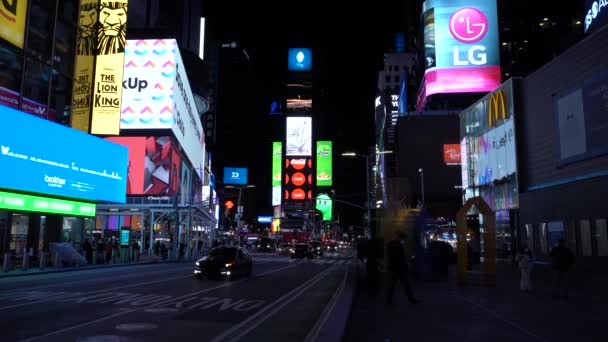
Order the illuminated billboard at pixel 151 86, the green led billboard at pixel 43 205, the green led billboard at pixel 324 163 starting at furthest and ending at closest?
the green led billboard at pixel 324 163, the illuminated billboard at pixel 151 86, the green led billboard at pixel 43 205

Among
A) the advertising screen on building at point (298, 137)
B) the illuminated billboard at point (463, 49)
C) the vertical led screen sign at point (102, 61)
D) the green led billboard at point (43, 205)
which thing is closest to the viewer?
the green led billboard at point (43, 205)

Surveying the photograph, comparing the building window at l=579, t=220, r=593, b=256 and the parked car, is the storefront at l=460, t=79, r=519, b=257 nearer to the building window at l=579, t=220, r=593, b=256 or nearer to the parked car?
the building window at l=579, t=220, r=593, b=256

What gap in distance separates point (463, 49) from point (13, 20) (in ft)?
174

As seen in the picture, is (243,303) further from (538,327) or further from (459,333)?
(538,327)

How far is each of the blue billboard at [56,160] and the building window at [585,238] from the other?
29854mm

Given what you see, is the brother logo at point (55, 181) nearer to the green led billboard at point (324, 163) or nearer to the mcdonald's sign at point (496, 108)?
the mcdonald's sign at point (496, 108)

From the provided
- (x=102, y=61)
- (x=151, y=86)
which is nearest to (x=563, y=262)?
(x=102, y=61)

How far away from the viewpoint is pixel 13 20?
2775 cm

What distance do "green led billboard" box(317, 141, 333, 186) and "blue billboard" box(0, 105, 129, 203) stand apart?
125605 mm

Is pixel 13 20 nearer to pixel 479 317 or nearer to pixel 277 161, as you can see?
pixel 479 317

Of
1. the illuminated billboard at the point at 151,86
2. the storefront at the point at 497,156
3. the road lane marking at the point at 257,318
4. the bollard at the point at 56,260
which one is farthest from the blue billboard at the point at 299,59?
the road lane marking at the point at 257,318

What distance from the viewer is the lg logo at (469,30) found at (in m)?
63.6

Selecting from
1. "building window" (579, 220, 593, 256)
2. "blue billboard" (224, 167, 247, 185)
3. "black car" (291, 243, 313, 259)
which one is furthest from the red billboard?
"blue billboard" (224, 167, 247, 185)

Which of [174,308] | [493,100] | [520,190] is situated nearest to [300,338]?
[174,308]
